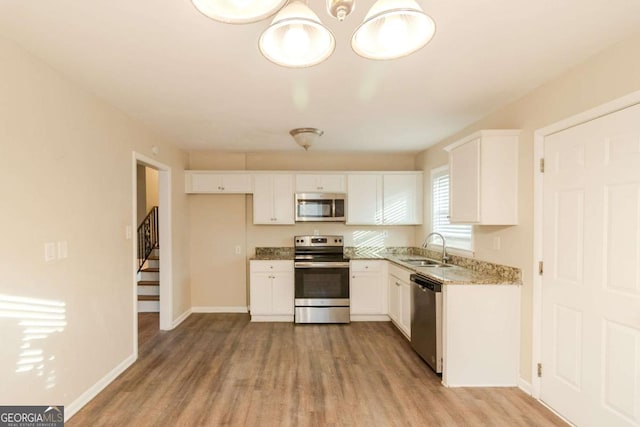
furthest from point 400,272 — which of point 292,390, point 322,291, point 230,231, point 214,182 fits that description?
point 214,182

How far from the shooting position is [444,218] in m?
4.08

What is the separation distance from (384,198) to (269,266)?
1.98 m

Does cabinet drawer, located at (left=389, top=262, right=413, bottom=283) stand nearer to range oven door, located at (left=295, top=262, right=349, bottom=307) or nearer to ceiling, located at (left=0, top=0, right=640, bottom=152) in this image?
range oven door, located at (left=295, top=262, right=349, bottom=307)

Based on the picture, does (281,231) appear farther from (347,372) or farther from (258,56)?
(258,56)

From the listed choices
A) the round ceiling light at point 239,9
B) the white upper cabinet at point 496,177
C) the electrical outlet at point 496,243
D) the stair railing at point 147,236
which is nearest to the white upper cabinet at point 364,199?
the electrical outlet at point 496,243

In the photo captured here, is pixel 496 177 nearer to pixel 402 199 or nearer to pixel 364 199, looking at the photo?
pixel 402 199

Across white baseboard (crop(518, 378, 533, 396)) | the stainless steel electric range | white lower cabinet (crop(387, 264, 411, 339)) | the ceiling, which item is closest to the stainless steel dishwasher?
white lower cabinet (crop(387, 264, 411, 339))

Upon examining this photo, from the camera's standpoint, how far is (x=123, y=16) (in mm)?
1589

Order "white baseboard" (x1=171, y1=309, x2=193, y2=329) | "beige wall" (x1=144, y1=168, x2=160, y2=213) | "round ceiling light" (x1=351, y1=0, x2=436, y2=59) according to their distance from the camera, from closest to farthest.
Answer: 1. "round ceiling light" (x1=351, y1=0, x2=436, y2=59)
2. "white baseboard" (x1=171, y1=309, x2=193, y2=329)
3. "beige wall" (x1=144, y1=168, x2=160, y2=213)

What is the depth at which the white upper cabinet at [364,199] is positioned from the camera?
466 centimetres

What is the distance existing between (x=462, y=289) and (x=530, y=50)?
5.97ft

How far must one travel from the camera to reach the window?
3.58 metres

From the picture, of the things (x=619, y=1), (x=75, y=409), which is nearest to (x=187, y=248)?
(x=75, y=409)

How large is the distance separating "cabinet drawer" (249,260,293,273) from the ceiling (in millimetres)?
1905
